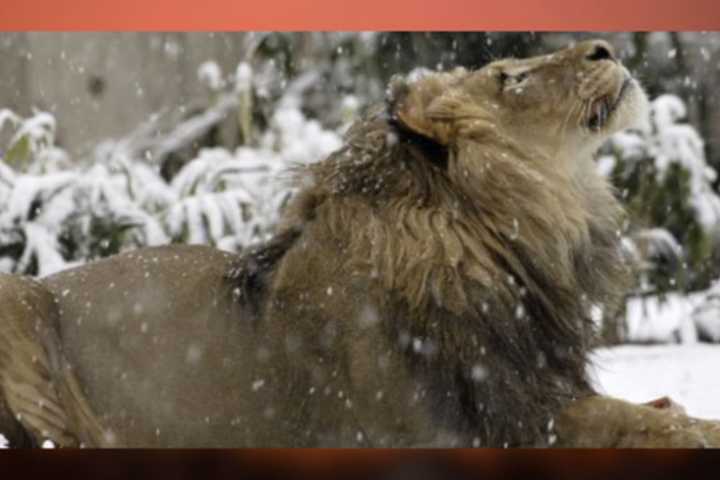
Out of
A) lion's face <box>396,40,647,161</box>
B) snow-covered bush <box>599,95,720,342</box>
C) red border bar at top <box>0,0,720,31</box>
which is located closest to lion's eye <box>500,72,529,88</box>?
lion's face <box>396,40,647,161</box>

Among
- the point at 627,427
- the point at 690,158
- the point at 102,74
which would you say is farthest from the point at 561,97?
the point at 690,158

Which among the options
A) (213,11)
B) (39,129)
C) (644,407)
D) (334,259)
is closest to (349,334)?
(334,259)

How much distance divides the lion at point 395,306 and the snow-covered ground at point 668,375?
68 cm

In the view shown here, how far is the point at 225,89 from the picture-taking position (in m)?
5.30

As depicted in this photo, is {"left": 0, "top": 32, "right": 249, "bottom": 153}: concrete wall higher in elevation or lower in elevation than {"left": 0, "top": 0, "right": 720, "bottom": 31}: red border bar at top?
lower

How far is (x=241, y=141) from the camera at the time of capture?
18.6ft

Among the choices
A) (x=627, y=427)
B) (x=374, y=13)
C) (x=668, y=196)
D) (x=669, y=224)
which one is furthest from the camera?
(x=668, y=196)

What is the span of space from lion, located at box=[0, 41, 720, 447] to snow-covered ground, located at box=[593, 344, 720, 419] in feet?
2.22

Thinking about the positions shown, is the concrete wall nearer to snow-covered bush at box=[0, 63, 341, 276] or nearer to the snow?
snow-covered bush at box=[0, 63, 341, 276]

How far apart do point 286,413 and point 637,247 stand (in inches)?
93.0

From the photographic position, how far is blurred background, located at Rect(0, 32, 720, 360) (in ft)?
15.4

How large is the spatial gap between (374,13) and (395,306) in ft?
3.78

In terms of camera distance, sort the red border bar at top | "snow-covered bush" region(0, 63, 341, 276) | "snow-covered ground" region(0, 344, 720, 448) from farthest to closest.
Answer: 1. "snow-covered bush" region(0, 63, 341, 276)
2. "snow-covered ground" region(0, 344, 720, 448)
3. the red border bar at top

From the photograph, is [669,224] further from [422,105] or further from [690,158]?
[422,105]
